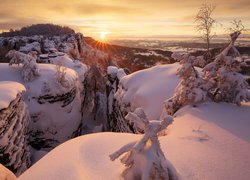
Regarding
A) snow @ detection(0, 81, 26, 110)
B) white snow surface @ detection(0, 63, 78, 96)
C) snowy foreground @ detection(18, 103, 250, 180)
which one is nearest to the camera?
snowy foreground @ detection(18, 103, 250, 180)

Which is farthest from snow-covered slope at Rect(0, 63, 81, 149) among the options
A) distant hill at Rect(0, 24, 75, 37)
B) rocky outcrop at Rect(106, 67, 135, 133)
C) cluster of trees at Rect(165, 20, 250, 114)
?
distant hill at Rect(0, 24, 75, 37)

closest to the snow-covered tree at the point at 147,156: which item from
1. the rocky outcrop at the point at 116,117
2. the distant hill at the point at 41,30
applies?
the rocky outcrop at the point at 116,117

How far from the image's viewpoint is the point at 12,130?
12945mm

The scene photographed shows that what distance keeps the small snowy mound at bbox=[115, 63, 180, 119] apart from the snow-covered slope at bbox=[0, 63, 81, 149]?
4.43m

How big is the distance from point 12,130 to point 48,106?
6.45m

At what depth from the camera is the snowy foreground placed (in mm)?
5695

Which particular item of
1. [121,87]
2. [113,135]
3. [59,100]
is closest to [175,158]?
[113,135]

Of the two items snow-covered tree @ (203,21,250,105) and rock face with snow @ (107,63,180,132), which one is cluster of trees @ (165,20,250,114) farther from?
rock face with snow @ (107,63,180,132)

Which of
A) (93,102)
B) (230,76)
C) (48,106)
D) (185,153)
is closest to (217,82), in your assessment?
(230,76)

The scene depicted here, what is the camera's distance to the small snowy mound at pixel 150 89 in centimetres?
1423

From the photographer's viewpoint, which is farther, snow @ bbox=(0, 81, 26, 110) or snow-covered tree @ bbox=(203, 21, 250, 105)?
snow @ bbox=(0, 81, 26, 110)

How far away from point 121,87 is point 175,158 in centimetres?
1333

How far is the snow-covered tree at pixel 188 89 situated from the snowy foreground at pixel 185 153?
1.58 metres

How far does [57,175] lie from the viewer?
560 centimetres
